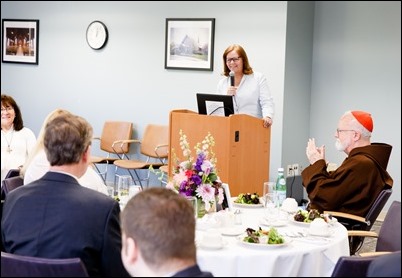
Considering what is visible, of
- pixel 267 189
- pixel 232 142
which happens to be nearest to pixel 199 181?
pixel 267 189

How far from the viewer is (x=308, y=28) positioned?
7.14 m

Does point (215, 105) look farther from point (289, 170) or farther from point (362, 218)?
point (289, 170)

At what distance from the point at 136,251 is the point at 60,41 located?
6.90 metres

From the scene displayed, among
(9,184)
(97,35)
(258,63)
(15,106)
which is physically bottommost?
(9,184)

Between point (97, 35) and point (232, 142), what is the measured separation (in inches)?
146

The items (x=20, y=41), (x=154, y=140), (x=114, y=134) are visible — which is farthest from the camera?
(x=20, y=41)

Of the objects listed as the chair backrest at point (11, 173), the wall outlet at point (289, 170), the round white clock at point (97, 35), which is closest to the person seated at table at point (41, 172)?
the chair backrest at point (11, 173)

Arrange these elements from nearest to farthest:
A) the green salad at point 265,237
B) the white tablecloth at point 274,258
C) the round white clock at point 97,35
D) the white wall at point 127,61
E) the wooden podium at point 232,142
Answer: the white tablecloth at point 274,258 → the green salad at point 265,237 → the wooden podium at point 232,142 → the white wall at point 127,61 → the round white clock at point 97,35

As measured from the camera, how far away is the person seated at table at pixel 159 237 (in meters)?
1.81

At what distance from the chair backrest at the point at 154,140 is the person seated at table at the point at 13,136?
210 cm

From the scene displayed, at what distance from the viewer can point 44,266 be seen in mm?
2092

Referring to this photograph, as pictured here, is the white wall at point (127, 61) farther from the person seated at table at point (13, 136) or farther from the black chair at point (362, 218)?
the black chair at point (362, 218)

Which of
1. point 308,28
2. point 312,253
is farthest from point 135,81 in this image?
point 312,253

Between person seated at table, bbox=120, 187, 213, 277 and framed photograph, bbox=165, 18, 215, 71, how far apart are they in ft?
17.8
